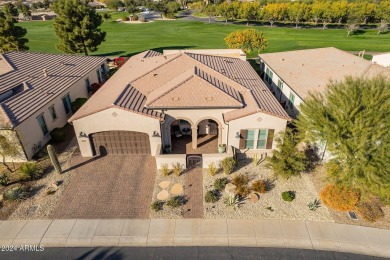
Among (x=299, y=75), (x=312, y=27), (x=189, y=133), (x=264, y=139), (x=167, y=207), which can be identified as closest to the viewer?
(x=167, y=207)

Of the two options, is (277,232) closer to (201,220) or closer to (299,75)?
(201,220)

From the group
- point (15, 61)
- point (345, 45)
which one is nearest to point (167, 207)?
point (15, 61)

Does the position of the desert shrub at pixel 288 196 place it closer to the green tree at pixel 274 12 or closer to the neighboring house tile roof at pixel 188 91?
the neighboring house tile roof at pixel 188 91

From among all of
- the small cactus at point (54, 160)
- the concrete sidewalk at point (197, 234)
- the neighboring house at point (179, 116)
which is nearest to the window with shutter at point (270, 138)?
the neighboring house at point (179, 116)

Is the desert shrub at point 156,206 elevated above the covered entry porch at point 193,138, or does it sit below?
below

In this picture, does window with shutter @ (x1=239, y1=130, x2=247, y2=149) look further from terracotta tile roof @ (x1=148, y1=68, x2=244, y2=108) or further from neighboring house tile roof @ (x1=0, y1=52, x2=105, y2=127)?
neighboring house tile roof @ (x1=0, y1=52, x2=105, y2=127)

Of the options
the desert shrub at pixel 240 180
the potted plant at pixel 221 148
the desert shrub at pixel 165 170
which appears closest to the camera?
the desert shrub at pixel 240 180

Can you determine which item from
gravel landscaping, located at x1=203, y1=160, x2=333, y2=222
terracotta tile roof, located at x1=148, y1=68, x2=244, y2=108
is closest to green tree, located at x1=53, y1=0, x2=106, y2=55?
terracotta tile roof, located at x1=148, y1=68, x2=244, y2=108
